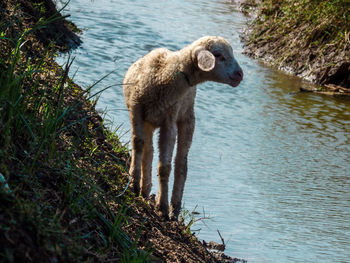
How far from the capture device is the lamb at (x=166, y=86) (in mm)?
5215

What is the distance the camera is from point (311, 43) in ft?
45.2

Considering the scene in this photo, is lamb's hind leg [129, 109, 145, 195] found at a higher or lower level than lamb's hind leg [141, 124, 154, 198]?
higher

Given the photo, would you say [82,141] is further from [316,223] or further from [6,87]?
[316,223]

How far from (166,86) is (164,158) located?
64 cm

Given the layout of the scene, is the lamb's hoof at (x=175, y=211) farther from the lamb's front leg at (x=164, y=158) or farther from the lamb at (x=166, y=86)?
the lamb's front leg at (x=164, y=158)

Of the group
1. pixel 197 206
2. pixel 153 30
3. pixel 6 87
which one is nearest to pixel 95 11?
pixel 153 30

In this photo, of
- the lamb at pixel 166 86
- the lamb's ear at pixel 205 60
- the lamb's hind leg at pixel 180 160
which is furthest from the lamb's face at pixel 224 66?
the lamb's hind leg at pixel 180 160

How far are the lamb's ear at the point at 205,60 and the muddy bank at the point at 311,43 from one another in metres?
7.83

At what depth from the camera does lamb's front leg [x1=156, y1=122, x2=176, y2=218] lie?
527cm

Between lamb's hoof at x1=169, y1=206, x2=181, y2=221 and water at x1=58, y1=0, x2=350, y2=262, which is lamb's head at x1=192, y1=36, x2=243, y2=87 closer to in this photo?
lamb's hoof at x1=169, y1=206, x2=181, y2=221

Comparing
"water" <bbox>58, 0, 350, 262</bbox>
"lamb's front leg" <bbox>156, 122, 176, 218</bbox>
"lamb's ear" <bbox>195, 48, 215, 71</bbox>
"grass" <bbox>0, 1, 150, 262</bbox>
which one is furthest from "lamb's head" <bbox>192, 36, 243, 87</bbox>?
"grass" <bbox>0, 1, 150, 262</bbox>

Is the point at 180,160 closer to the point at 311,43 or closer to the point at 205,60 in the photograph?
the point at 205,60

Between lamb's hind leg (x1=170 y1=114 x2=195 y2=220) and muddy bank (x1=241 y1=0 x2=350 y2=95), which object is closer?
lamb's hind leg (x1=170 y1=114 x2=195 y2=220)

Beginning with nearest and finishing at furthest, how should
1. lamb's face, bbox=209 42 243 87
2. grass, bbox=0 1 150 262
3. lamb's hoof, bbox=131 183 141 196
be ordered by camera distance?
grass, bbox=0 1 150 262 → lamb's face, bbox=209 42 243 87 → lamb's hoof, bbox=131 183 141 196
